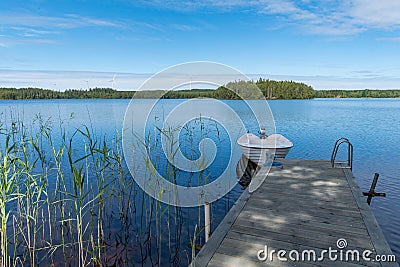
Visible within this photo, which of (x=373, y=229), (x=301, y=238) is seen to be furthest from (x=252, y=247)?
(x=373, y=229)

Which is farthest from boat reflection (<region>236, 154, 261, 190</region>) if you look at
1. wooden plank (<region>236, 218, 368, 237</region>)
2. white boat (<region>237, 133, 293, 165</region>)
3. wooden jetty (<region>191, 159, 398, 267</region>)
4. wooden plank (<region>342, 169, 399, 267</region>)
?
wooden plank (<region>236, 218, 368, 237</region>)

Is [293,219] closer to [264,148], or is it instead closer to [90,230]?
[90,230]

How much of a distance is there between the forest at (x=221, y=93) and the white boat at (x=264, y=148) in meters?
1.44

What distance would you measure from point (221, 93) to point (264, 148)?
2559 millimetres

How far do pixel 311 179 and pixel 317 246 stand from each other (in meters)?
2.35

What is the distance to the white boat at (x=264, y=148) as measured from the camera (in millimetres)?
6652

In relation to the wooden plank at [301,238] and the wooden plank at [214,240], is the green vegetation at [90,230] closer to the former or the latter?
the wooden plank at [214,240]

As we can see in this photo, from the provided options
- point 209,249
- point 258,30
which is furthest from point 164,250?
point 258,30

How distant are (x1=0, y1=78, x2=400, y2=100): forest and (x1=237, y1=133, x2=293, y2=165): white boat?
4.73 feet

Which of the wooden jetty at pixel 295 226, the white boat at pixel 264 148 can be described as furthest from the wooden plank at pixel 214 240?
the white boat at pixel 264 148

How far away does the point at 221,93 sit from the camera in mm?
4699

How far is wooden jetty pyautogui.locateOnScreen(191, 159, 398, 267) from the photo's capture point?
233 centimetres

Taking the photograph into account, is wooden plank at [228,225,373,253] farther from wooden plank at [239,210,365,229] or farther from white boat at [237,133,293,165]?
white boat at [237,133,293,165]

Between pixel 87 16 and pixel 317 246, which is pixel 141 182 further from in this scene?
pixel 87 16
